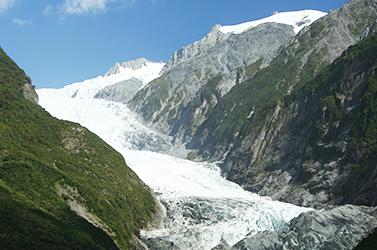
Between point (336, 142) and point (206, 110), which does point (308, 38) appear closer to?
point (206, 110)

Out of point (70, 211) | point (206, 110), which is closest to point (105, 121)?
point (206, 110)

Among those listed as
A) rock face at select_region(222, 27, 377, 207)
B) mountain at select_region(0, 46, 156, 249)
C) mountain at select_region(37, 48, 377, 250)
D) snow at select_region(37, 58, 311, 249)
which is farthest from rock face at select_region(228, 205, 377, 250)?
mountain at select_region(0, 46, 156, 249)

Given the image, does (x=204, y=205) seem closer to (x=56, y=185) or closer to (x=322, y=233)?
(x=322, y=233)

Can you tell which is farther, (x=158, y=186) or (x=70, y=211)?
(x=158, y=186)

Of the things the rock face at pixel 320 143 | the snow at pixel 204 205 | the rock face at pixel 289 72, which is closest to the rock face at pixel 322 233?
the snow at pixel 204 205

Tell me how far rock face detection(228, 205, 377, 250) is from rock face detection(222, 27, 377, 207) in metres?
10.2

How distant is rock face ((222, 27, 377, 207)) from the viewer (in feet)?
247

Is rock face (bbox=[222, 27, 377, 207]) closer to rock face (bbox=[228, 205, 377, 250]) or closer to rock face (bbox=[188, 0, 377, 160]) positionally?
rock face (bbox=[228, 205, 377, 250])

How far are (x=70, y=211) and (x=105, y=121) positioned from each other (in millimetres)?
143819

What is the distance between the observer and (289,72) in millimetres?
151750

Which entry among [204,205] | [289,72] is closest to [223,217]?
[204,205]

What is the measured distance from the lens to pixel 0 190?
117 ft

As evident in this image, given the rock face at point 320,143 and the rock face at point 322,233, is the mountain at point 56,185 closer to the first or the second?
the rock face at point 322,233

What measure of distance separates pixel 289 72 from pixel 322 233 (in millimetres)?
108068
